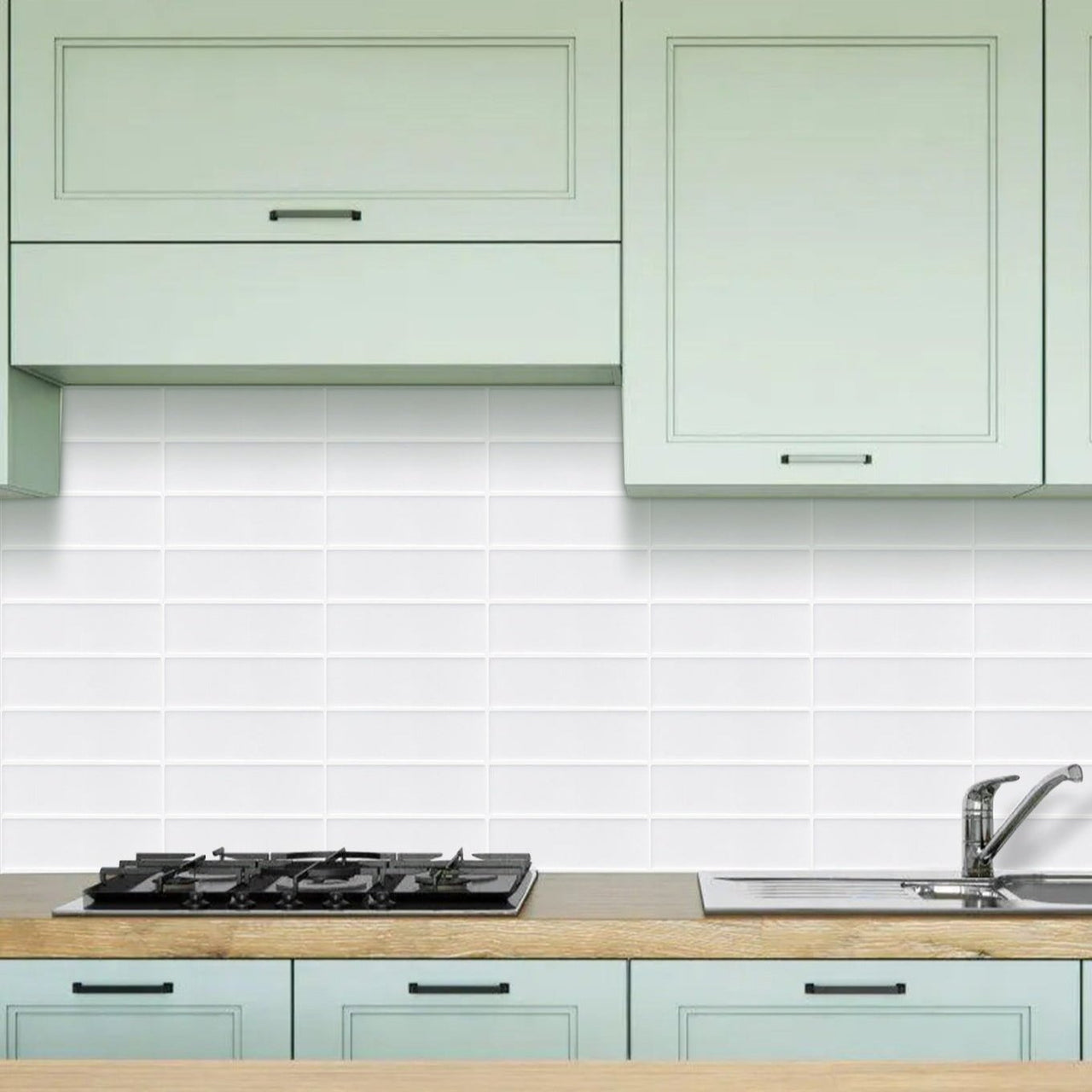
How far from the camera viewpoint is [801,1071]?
1.24 m

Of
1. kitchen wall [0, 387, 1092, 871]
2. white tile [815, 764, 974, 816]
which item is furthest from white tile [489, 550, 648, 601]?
white tile [815, 764, 974, 816]

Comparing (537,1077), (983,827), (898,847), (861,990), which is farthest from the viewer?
(898,847)

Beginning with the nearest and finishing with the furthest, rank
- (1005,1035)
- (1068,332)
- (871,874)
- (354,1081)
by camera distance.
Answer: (354,1081) < (1005,1035) < (1068,332) < (871,874)

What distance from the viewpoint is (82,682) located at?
2.62 meters

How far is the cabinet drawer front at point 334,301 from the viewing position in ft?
7.43

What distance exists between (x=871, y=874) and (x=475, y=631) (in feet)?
2.95

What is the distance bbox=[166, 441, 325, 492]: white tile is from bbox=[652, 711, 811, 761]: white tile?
0.86 m

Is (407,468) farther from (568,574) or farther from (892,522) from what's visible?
(892,522)

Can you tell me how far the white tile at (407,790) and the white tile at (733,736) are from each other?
0.38 metres

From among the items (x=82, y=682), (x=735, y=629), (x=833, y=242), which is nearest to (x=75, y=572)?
(x=82, y=682)

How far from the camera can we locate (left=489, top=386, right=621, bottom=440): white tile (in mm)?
2605

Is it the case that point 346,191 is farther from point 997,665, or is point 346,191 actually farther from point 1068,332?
point 997,665

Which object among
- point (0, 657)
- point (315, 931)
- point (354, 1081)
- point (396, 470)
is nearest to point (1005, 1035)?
point (315, 931)

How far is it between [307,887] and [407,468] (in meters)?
0.87
